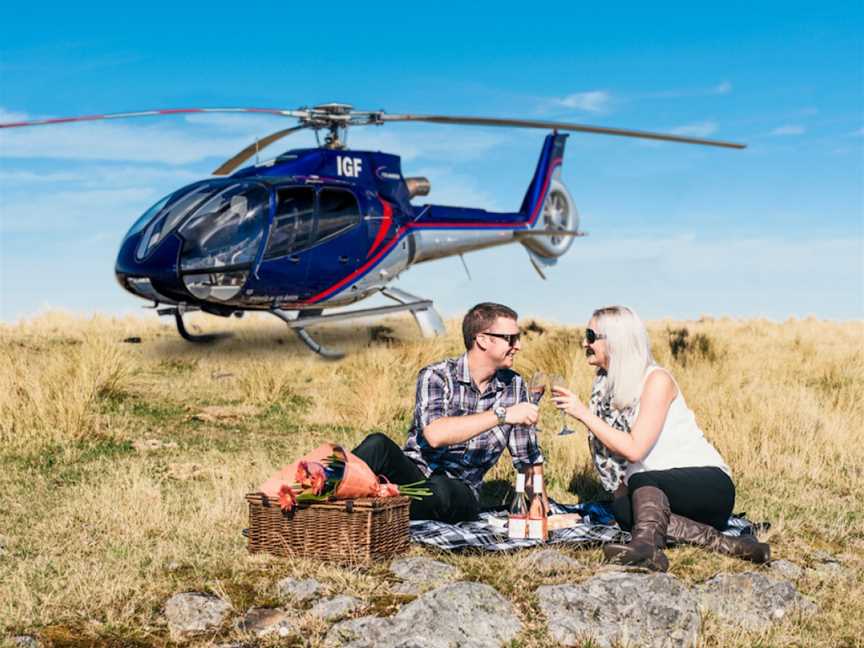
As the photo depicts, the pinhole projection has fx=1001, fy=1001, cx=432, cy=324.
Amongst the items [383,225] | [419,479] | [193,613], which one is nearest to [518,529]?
[419,479]

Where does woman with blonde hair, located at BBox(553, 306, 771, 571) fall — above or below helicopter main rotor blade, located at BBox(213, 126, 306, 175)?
below

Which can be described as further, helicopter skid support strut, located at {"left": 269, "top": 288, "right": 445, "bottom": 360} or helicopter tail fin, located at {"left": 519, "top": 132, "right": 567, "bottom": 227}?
helicopter tail fin, located at {"left": 519, "top": 132, "right": 567, "bottom": 227}

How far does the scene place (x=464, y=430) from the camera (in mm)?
4961

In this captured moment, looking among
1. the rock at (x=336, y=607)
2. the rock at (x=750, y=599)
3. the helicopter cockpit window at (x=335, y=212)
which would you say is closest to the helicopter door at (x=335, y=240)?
the helicopter cockpit window at (x=335, y=212)

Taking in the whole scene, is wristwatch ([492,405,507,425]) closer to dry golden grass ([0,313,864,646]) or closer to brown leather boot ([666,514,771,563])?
dry golden grass ([0,313,864,646])

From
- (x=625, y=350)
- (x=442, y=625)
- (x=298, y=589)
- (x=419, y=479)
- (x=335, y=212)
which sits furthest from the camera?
(x=335, y=212)

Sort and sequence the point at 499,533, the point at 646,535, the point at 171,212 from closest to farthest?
the point at 646,535 < the point at 499,533 < the point at 171,212

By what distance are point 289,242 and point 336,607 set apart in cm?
920

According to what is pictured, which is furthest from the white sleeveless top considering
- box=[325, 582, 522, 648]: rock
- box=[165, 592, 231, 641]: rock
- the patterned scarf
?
box=[165, 592, 231, 641]: rock

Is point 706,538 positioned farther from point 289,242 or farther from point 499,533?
point 289,242

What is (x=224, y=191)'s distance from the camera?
12383mm

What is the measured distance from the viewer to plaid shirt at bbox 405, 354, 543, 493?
525 centimetres

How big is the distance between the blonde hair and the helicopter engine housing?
14295 millimetres

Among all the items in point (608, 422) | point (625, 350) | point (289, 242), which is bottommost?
point (608, 422)
